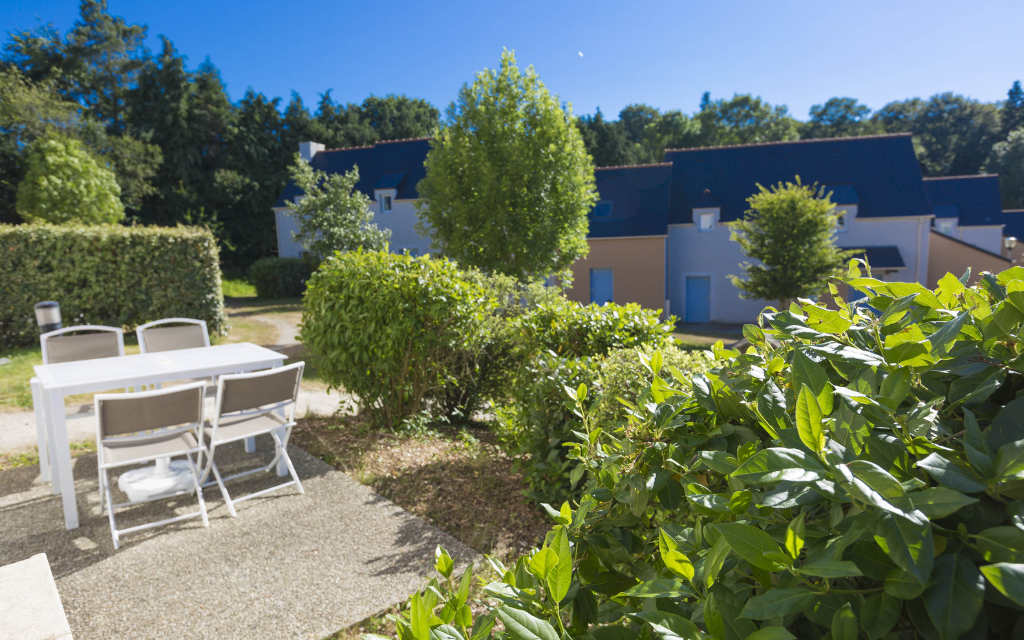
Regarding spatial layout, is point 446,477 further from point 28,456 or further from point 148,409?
point 28,456

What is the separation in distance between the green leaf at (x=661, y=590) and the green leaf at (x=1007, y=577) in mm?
349

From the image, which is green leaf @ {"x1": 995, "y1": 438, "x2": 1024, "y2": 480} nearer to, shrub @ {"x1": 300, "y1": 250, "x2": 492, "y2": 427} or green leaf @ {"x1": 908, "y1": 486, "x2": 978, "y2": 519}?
green leaf @ {"x1": 908, "y1": 486, "x2": 978, "y2": 519}

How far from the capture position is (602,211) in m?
25.2

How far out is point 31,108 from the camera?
25.3 m

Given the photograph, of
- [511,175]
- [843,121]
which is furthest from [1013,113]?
[511,175]

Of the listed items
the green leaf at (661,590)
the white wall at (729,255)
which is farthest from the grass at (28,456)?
the white wall at (729,255)

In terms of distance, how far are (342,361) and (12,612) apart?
422 cm

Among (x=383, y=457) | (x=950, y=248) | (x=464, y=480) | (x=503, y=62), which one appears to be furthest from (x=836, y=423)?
(x=950, y=248)

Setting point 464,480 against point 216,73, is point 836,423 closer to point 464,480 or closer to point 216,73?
point 464,480

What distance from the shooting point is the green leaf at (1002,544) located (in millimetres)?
572

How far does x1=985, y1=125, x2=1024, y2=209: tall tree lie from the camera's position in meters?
46.0

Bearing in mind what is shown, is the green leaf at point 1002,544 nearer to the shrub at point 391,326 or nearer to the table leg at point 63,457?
the table leg at point 63,457

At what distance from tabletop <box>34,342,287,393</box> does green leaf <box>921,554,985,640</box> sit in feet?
16.8

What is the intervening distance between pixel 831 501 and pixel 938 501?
15cm
